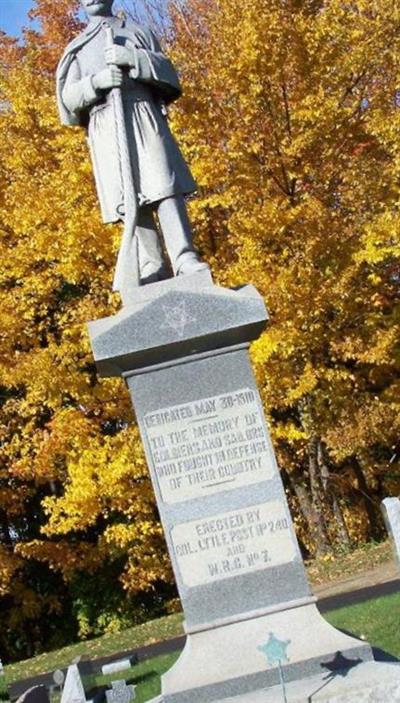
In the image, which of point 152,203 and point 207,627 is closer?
point 207,627

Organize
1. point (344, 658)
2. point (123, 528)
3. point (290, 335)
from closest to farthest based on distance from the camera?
point (344, 658)
point (290, 335)
point (123, 528)

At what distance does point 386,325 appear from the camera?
16.7 metres

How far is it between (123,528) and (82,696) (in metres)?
9.59

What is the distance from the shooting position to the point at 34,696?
27.6ft

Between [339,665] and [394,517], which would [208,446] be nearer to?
[339,665]

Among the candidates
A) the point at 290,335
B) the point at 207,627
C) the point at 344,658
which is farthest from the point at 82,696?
the point at 290,335

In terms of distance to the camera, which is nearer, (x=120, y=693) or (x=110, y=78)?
(x=110, y=78)

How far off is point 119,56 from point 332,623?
6134 millimetres

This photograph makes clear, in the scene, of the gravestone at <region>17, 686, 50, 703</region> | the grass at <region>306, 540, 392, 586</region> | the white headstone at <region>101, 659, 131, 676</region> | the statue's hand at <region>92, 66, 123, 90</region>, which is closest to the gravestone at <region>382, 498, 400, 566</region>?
the white headstone at <region>101, 659, 131, 676</region>

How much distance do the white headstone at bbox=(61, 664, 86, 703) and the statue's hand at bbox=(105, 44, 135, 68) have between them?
511cm

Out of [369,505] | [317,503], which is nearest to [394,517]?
[317,503]

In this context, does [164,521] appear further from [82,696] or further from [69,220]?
[69,220]

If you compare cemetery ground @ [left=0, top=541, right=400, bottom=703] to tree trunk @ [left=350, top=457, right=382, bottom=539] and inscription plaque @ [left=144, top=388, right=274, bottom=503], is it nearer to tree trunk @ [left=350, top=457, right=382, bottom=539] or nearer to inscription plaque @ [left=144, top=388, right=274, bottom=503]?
inscription plaque @ [left=144, top=388, right=274, bottom=503]

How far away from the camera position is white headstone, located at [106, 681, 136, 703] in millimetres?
8562
